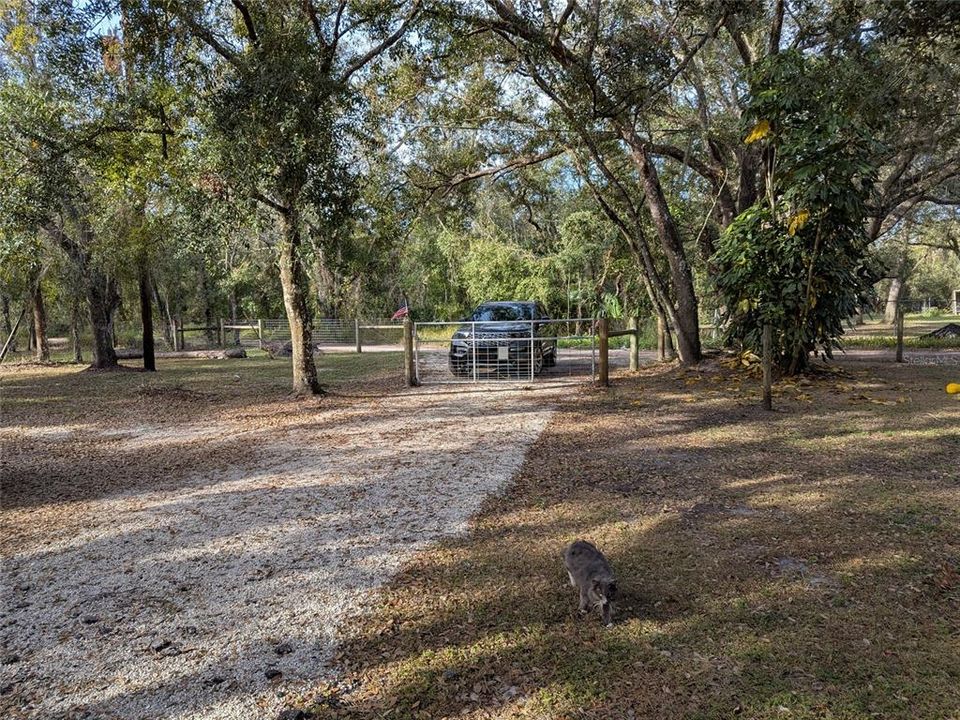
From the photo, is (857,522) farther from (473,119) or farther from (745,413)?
(473,119)

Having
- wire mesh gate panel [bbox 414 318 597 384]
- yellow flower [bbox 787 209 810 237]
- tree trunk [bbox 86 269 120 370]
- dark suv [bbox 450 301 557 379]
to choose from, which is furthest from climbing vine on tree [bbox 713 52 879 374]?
tree trunk [bbox 86 269 120 370]

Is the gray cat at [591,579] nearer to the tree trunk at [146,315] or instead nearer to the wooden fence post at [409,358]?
the wooden fence post at [409,358]

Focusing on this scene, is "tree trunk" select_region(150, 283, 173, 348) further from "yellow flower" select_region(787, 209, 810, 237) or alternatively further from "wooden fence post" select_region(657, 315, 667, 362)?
"yellow flower" select_region(787, 209, 810, 237)

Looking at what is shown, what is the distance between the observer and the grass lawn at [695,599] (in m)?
2.43

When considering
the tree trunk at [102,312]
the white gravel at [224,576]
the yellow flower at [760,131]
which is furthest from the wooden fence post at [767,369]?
the tree trunk at [102,312]

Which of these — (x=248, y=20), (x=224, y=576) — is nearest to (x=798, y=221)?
(x=248, y=20)

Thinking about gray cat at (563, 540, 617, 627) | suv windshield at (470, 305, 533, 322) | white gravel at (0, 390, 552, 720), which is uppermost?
suv windshield at (470, 305, 533, 322)

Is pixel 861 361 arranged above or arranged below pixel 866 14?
below

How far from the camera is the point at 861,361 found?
1353 centimetres

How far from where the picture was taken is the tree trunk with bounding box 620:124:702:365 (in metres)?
11.3

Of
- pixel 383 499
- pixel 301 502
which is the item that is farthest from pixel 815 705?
pixel 301 502

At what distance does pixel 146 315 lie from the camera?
14492mm

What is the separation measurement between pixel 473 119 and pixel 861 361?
31.9 ft

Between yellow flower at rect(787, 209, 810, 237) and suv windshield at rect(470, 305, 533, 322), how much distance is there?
486cm
